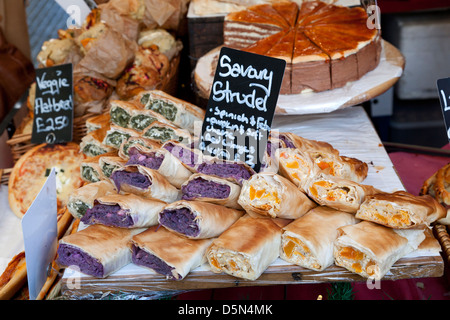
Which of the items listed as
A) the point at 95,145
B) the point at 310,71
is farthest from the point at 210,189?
the point at 310,71

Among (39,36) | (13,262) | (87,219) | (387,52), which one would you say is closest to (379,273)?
(87,219)

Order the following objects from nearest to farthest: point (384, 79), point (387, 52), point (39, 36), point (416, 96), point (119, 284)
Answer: point (119, 284)
point (384, 79)
point (387, 52)
point (39, 36)
point (416, 96)

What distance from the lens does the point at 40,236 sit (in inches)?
67.2

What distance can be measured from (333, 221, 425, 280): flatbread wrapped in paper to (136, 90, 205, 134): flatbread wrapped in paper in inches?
40.2

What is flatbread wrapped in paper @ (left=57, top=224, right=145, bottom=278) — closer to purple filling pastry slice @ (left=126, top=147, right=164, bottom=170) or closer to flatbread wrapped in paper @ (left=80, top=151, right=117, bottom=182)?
purple filling pastry slice @ (left=126, top=147, right=164, bottom=170)

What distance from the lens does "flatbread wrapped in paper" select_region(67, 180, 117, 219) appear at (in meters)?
1.90

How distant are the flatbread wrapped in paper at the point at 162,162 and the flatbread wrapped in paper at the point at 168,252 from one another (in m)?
0.25

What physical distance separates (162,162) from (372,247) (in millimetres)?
816

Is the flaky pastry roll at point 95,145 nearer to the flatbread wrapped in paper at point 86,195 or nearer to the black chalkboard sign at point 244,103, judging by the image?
the flatbread wrapped in paper at point 86,195

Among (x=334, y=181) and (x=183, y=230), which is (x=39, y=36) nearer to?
(x=183, y=230)

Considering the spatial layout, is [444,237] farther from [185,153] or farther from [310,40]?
[310,40]

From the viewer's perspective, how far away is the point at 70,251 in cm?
161

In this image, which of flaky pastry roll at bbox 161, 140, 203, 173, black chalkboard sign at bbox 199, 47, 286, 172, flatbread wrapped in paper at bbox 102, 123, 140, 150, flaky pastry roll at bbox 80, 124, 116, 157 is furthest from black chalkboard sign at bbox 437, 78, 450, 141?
flaky pastry roll at bbox 80, 124, 116, 157

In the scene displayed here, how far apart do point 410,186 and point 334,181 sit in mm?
1068
